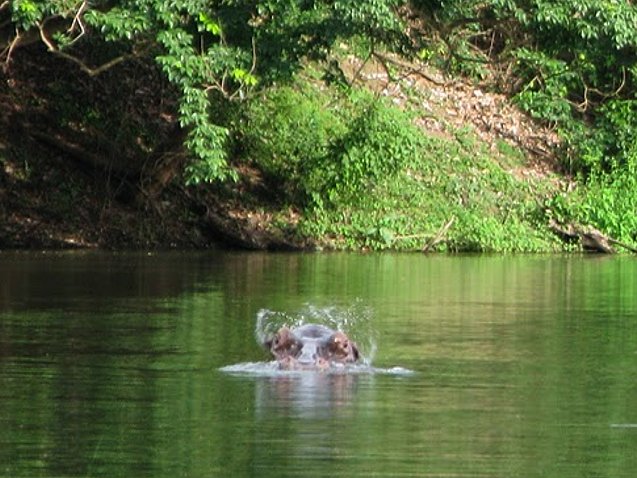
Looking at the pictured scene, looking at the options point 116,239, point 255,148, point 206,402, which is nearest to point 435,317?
point 206,402

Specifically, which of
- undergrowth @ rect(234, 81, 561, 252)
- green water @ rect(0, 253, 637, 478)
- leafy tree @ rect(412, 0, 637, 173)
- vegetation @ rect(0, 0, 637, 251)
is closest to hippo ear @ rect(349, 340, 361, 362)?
green water @ rect(0, 253, 637, 478)

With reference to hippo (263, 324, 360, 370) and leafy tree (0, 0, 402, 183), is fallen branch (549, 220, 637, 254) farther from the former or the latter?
hippo (263, 324, 360, 370)

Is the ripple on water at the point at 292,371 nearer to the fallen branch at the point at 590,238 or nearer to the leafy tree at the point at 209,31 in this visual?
the leafy tree at the point at 209,31

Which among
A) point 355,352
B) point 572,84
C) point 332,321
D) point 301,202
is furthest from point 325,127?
point 355,352

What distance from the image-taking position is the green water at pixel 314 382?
11242mm

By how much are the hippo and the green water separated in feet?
1.17

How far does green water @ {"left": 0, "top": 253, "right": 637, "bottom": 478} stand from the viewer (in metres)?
11.2

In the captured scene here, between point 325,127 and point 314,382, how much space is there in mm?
22485

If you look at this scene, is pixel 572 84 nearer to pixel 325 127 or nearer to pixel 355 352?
pixel 325 127

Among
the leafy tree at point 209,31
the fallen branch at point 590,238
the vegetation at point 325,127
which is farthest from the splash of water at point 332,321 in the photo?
the fallen branch at point 590,238

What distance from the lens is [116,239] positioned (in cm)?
3338

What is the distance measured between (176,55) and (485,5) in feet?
16.4

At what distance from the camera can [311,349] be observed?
15.5 m

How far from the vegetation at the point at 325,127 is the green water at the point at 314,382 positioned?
370 cm
